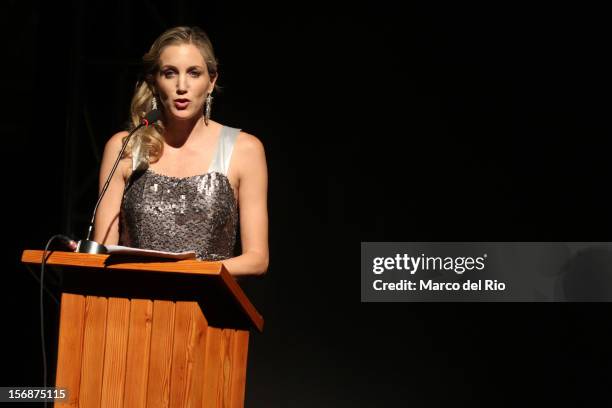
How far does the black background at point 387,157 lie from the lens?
4.15 m

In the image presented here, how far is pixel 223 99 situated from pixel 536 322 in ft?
6.51

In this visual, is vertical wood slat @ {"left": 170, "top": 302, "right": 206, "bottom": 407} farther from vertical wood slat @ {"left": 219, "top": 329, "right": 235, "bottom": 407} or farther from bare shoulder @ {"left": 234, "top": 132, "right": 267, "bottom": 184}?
bare shoulder @ {"left": 234, "top": 132, "right": 267, "bottom": 184}

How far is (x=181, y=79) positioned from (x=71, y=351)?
1.03m

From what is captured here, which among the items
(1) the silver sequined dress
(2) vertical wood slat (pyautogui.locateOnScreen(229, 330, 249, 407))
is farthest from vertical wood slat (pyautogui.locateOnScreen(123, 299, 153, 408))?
(1) the silver sequined dress

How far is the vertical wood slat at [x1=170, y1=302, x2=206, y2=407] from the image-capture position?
190 cm

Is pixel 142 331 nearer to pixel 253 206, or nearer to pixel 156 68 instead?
pixel 253 206

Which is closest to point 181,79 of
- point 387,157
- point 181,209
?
point 181,209

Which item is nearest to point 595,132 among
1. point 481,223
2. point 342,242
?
point 481,223

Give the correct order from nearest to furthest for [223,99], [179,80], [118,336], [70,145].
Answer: [118,336] < [179,80] < [70,145] < [223,99]

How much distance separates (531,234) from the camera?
4.19 metres

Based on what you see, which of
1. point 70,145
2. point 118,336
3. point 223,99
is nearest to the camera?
point 118,336

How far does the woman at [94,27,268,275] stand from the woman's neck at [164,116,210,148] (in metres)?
0.02

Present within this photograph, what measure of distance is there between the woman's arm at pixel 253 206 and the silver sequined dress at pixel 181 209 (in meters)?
0.05

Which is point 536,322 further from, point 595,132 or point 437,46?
point 437,46
